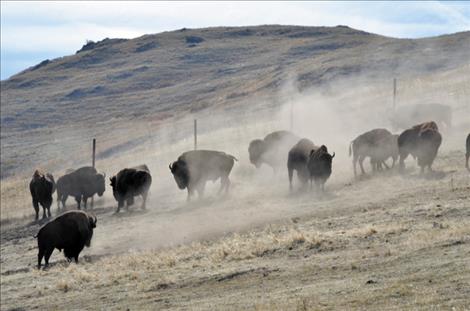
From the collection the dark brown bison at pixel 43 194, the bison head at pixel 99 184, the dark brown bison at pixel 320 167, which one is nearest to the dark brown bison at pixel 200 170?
the bison head at pixel 99 184

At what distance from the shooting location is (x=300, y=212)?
88.9 feet

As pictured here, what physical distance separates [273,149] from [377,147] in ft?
25.3

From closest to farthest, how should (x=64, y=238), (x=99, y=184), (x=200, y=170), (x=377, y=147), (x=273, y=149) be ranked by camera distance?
(x=64, y=238), (x=377, y=147), (x=200, y=170), (x=273, y=149), (x=99, y=184)

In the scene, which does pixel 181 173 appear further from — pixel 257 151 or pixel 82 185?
pixel 82 185

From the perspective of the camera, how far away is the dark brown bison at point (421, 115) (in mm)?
40656

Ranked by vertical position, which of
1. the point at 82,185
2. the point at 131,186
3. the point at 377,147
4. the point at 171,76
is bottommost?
the point at 82,185

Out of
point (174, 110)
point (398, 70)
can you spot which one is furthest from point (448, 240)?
point (174, 110)

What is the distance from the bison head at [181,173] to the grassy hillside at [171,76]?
128 ft

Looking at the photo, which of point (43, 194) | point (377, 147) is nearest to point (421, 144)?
point (377, 147)

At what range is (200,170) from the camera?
35750mm

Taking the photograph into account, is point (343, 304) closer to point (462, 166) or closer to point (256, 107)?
point (462, 166)

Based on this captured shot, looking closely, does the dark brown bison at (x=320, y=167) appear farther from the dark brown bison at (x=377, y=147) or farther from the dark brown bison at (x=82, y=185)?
the dark brown bison at (x=82, y=185)

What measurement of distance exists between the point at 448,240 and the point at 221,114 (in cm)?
6440

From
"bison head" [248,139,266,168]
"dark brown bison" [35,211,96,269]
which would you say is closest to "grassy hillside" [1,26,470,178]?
"bison head" [248,139,266,168]
